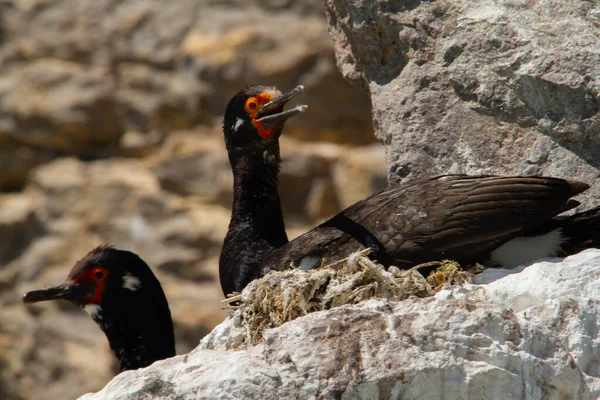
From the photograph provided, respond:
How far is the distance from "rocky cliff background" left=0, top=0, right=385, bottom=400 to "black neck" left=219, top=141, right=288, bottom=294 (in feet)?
14.1

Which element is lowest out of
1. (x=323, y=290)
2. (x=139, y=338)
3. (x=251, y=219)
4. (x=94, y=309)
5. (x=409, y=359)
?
(x=409, y=359)

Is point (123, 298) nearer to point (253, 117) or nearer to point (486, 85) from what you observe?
point (253, 117)

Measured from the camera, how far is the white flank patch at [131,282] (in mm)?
5777

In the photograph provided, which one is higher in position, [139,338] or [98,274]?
[98,274]

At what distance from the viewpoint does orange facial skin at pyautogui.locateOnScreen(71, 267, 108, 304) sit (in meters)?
5.79

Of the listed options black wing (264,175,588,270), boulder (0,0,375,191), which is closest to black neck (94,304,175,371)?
black wing (264,175,588,270)

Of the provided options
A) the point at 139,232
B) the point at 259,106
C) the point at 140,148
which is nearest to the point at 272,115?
the point at 259,106

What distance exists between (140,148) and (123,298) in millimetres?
4712

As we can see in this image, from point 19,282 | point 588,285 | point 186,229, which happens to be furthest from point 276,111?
point 19,282

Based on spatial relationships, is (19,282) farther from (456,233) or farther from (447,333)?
(447,333)

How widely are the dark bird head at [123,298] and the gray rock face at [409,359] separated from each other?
6.77 ft

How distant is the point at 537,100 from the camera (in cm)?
464

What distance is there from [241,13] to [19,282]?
3.32m

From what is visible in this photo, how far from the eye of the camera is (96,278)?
5.80 meters
